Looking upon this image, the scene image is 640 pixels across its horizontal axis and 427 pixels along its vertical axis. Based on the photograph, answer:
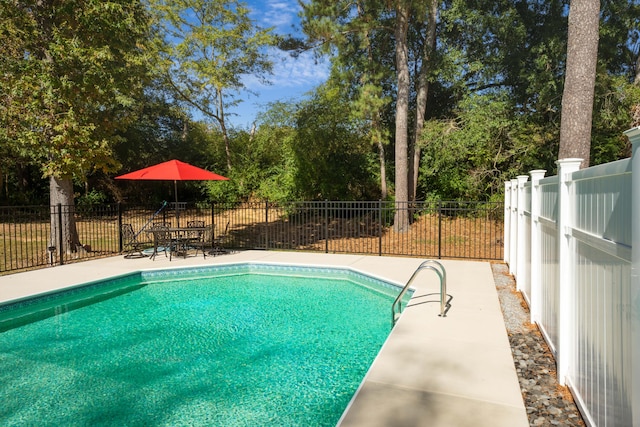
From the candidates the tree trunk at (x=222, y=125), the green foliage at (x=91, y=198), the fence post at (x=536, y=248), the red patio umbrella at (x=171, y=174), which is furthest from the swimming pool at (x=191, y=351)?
the green foliage at (x=91, y=198)

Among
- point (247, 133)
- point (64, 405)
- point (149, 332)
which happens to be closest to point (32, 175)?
point (247, 133)

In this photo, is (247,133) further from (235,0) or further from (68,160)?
(68,160)

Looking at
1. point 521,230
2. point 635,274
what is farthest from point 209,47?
point 635,274

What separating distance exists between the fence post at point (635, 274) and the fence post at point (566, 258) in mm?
1414

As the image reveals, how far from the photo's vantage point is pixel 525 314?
5.45m

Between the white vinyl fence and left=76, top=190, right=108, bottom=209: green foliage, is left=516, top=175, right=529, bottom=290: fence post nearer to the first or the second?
the white vinyl fence

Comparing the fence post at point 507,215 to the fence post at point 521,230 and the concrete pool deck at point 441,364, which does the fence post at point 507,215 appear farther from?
the fence post at point 521,230

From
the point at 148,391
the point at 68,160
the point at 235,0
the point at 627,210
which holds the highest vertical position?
the point at 235,0

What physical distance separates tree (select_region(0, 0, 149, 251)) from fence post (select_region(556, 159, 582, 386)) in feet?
30.5

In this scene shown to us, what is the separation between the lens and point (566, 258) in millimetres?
3148

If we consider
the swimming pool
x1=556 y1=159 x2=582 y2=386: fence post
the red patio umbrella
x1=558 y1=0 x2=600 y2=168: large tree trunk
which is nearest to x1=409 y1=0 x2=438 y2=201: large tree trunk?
x1=558 y1=0 x2=600 y2=168: large tree trunk

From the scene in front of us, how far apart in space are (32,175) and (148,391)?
74.8ft

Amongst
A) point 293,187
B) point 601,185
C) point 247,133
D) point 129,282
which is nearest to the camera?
point 601,185

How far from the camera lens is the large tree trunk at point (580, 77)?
824 centimetres
